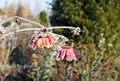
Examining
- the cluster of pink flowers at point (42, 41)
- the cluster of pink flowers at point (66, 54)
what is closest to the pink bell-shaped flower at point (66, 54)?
the cluster of pink flowers at point (66, 54)

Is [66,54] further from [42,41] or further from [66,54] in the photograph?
[42,41]

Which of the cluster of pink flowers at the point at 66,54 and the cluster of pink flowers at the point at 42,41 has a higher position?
the cluster of pink flowers at the point at 42,41

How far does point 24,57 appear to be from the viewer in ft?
30.1

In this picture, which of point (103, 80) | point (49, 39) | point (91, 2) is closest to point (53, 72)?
point (103, 80)

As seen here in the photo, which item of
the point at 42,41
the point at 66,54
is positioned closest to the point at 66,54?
the point at 66,54

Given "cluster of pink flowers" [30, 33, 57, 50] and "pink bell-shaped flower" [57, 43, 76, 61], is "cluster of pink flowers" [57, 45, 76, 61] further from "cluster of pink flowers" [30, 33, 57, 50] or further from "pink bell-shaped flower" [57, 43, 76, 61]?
"cluster of pink flowers" [30, 33, 57, 50]

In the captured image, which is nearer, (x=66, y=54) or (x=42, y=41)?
(x=42, y=41)

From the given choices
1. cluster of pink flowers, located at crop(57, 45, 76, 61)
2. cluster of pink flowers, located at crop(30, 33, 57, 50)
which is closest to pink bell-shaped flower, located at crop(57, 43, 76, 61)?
cluster of pink flowers, located at crop(57, 45, 76, 61)

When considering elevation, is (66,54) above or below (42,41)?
below

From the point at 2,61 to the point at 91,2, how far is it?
6.96 ft

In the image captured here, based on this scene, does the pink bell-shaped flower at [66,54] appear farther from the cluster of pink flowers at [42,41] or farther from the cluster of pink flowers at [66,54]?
the cluster of pink flowers at [42,41]

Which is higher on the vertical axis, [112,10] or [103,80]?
[112,10]

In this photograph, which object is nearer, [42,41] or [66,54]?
[42,41]

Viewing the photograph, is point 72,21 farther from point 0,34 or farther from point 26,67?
point 0,34
